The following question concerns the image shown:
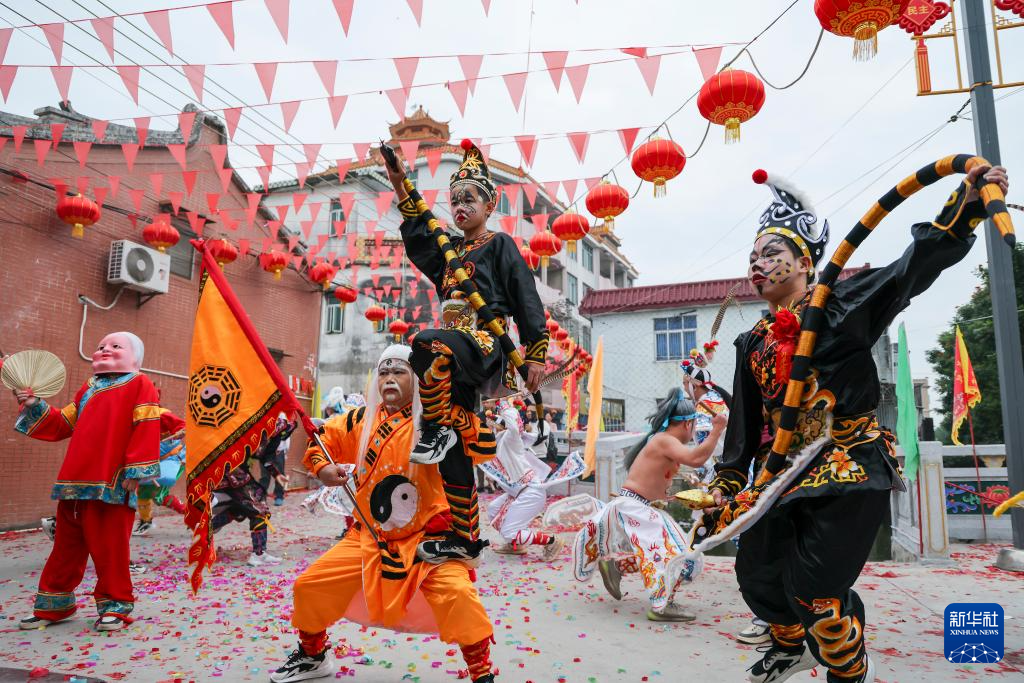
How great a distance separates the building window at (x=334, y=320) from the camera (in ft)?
75.4

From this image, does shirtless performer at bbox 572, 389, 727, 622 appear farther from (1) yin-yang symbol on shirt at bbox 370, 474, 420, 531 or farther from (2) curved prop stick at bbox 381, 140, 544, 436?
(1) yin-yang symbol on shirt at bbox 370, 474, 420, 531

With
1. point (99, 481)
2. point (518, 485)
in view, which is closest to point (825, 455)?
point (99, 481)

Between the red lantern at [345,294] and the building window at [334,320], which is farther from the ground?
the building window at [334,320]

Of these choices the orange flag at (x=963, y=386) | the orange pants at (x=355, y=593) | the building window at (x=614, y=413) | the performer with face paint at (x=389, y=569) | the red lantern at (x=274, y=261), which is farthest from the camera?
the building window at (x=614, y=413)

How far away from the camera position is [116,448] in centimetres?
439

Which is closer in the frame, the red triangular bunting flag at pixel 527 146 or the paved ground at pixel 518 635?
the paved ground at pixel 518 635

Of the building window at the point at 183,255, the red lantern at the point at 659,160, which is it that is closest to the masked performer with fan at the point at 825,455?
the red lantern at the point at 659,160

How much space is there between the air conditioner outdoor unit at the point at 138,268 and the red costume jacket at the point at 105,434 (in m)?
6.45

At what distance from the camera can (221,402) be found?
3562 millimetres

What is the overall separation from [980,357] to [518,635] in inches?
799

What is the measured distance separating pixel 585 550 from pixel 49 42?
241 inches

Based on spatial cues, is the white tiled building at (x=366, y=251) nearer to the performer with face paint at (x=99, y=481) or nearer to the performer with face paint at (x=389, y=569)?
the performer with face paint at (x=99, y=481)

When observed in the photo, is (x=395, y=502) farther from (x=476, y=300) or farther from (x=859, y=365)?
(x=859, y=365)

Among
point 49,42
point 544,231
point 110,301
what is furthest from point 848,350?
point 110,301
